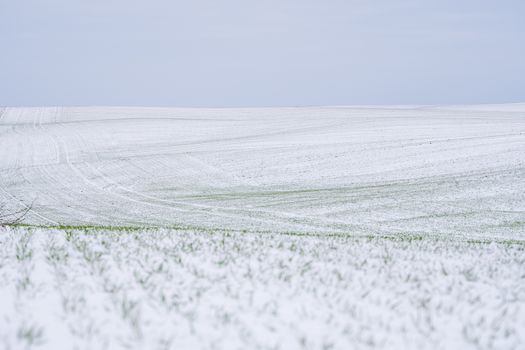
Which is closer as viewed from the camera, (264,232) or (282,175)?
(264,232)

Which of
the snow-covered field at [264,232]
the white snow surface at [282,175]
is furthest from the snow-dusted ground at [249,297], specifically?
the white snow surface at [282,175]

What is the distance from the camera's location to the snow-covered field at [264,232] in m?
4.97

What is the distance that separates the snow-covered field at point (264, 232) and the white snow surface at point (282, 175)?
18 centimetres

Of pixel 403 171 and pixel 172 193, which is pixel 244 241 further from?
pixel 403 171

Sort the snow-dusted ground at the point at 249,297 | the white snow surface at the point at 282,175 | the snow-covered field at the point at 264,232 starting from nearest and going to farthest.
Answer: the snow-dusted ground at the point at 249,297 < the snow-covered field at the point at 264,232 < the white snow surface at the point at 282,175

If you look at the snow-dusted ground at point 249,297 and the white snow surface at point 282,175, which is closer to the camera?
the snow-dusted ground at point 249,297

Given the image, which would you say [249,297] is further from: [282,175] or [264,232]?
[282,175]

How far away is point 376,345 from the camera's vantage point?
461 cm

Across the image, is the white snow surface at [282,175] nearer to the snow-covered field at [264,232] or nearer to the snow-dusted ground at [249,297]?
the snow-covered field at [264,232]

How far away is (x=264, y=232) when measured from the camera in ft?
43.2

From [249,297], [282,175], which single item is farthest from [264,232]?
[282,175]

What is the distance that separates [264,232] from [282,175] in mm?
22359

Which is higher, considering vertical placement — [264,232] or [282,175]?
[282,175]

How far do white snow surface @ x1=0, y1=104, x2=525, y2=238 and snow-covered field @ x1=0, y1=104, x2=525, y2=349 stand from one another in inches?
7.0
